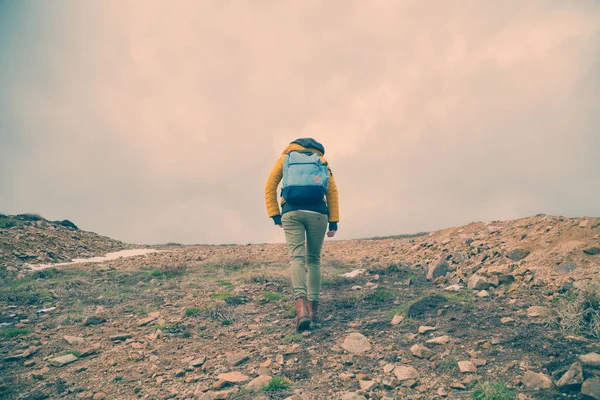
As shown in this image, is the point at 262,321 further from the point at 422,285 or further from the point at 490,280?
the point at 490,280

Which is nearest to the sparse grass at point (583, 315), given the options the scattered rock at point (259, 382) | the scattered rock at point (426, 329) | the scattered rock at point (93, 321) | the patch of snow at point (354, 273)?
the scattered rock at point (426, 329)

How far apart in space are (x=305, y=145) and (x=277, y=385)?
3239 millimetres

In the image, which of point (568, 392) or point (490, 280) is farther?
point (490, 280)

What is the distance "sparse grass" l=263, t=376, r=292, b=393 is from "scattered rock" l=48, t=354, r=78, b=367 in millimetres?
2935

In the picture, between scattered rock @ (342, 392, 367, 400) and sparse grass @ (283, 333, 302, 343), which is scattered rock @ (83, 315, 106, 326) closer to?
sparse grass @ (283, 333, 302, 343)

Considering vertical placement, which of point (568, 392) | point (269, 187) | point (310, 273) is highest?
point (269, 187)

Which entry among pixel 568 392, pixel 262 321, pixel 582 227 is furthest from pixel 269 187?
pixel 582 227

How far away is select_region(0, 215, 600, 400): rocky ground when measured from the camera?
141 inches

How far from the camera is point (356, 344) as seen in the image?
4496mm

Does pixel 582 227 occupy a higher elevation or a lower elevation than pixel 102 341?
higher

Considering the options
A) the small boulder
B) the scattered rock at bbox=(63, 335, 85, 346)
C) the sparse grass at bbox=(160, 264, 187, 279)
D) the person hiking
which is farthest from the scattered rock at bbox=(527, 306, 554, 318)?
the sparse grass at bbox=(160, 264, 187, 279)

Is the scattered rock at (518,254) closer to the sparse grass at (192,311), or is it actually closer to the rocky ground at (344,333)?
the rocky ground at (344,333)

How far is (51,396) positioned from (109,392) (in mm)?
647

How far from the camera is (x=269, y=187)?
5.49 meters
